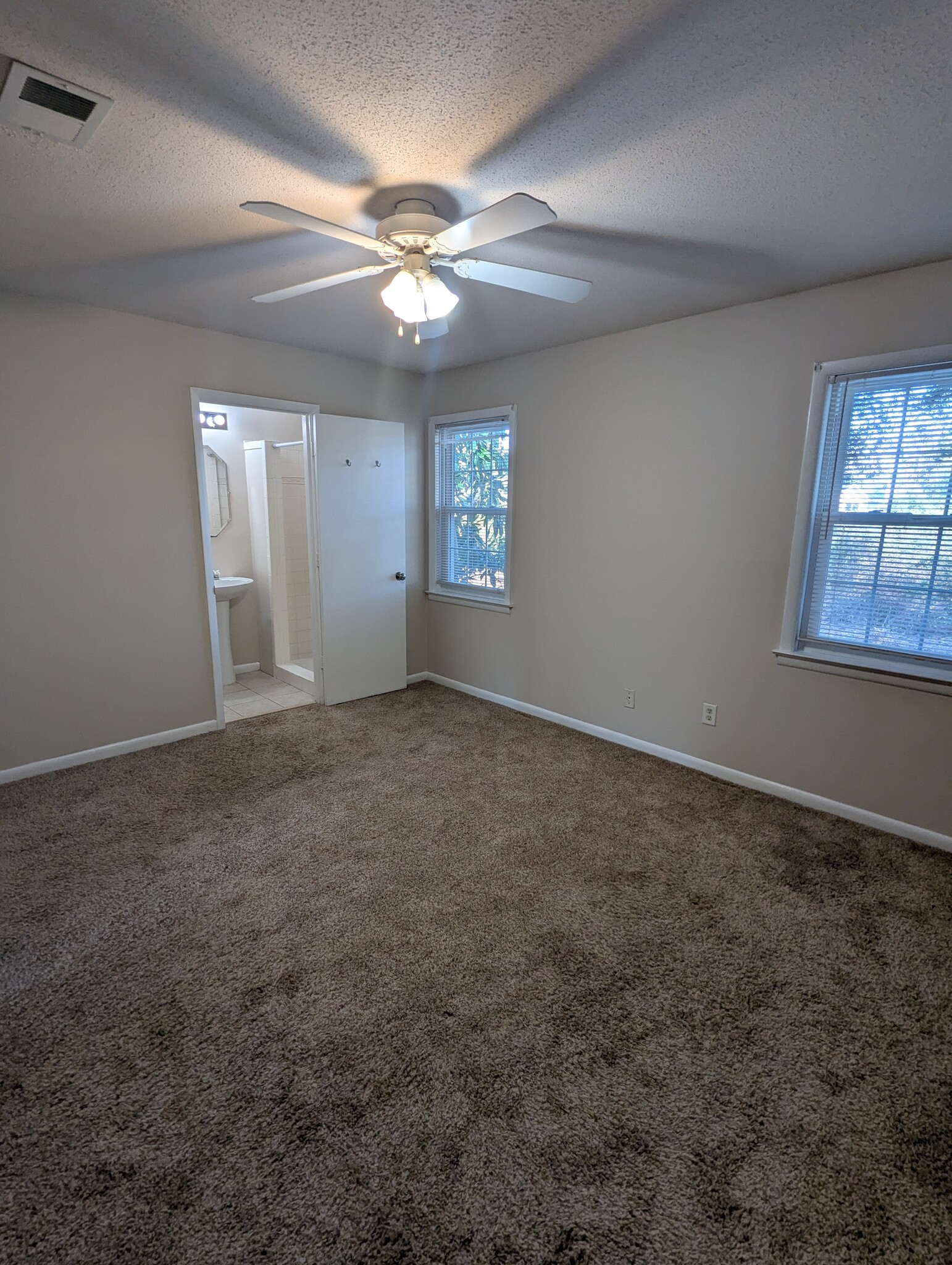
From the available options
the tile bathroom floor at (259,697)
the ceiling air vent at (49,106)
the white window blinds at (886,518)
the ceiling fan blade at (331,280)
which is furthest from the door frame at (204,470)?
the white window blinds at (886,518)

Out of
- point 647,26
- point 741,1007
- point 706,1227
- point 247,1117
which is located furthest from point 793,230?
point 247,1117

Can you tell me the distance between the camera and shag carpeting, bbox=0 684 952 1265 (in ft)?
3.97

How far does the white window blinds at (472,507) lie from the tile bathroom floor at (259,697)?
146 cm

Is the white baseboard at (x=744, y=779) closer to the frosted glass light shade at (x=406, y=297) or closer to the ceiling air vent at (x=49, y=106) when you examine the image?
the frosted glass light shade at (x=406, y=297)

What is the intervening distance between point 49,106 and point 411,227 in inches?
37.0

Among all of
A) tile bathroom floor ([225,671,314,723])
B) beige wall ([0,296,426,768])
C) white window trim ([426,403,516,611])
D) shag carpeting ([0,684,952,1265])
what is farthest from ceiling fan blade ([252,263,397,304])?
tile bathroom floor ([225,671,314,723])

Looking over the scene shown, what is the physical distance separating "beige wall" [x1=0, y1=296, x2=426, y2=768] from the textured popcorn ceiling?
52 centimetres

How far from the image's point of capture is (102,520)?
10.4 ft

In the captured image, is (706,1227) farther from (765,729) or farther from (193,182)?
(193,182)

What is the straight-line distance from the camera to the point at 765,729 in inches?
119

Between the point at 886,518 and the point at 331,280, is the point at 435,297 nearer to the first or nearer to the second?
the point at 331,280

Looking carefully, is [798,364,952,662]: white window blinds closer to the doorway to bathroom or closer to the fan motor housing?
the fan motor housing

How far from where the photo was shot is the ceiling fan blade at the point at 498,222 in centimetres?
142

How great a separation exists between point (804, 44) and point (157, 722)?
3971 mm
